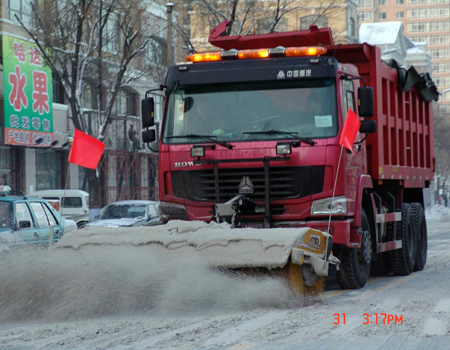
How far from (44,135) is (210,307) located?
27186 mm

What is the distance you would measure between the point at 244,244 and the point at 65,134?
93.4 feet

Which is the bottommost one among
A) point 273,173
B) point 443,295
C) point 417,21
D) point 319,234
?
point 443,295

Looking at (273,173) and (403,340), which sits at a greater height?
(273,173)

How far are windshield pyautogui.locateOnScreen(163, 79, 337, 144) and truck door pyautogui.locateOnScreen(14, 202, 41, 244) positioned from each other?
3.09m

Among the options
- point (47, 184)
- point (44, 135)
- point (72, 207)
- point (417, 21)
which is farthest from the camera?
point (417, 21)

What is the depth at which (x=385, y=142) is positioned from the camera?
1334 cm

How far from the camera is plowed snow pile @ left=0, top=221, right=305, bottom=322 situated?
30.5 ft

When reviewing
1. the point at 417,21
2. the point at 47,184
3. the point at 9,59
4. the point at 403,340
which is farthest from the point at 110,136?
the point at 417,21

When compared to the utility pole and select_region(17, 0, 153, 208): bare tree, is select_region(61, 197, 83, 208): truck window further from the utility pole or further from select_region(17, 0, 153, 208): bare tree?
the utility pole

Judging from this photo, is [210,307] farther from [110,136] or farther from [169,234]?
[110,136]

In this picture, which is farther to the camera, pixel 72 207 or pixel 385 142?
pixel 72 207

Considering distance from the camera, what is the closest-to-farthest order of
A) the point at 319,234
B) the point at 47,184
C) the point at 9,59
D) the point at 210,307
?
the point at 210,307
the point at 319,234
the point at 9,59
the point at 47,184
